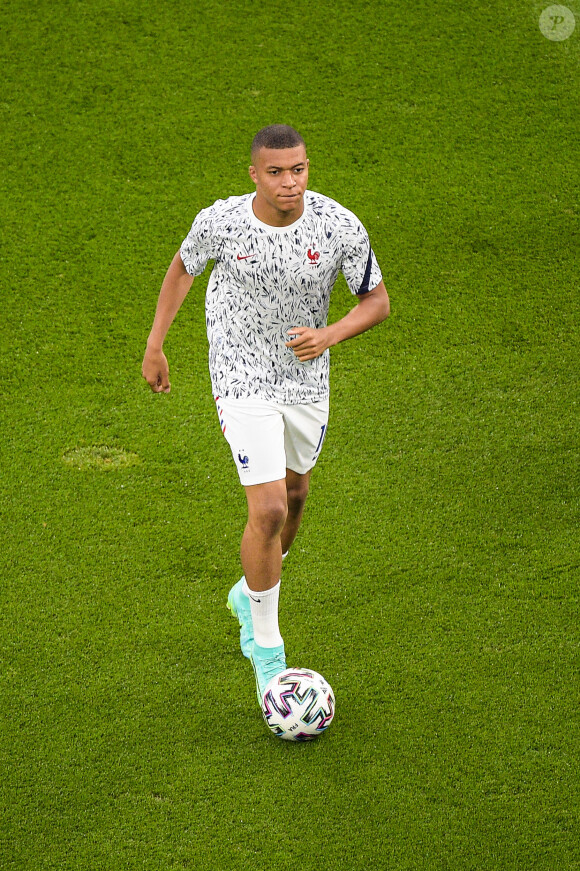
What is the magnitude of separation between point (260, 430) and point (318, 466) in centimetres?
131

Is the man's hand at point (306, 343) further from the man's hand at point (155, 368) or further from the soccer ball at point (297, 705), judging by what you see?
the soccer ball at point (297, 705)

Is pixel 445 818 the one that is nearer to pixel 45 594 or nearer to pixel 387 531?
pixel 387 531

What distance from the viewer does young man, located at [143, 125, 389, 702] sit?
126 inches

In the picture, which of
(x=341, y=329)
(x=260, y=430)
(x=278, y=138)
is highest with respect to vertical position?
(x=278, y=138)

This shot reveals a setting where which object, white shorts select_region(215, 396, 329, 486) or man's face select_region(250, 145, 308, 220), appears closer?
man's face select_region(250, 145, 308, 220)

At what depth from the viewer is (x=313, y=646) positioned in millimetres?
3822

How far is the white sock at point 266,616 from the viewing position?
345 centimetres

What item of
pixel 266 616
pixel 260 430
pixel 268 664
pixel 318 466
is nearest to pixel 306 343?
pixel 260 430

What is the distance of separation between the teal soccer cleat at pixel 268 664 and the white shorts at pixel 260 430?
0.65m

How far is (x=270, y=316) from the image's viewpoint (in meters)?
3.32

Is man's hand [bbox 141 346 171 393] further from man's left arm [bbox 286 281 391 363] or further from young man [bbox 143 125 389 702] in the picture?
man's left arm [bbox 286 281 391 363]

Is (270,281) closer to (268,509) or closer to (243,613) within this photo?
(268,509)

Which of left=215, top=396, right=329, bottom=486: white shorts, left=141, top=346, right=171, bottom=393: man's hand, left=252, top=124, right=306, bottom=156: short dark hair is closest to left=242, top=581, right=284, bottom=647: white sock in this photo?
left=215, top=396, right=329, bottom=486: white shorts

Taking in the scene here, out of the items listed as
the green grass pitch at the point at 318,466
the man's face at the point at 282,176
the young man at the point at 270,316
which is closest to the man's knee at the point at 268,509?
the young man at the point at 270,316
